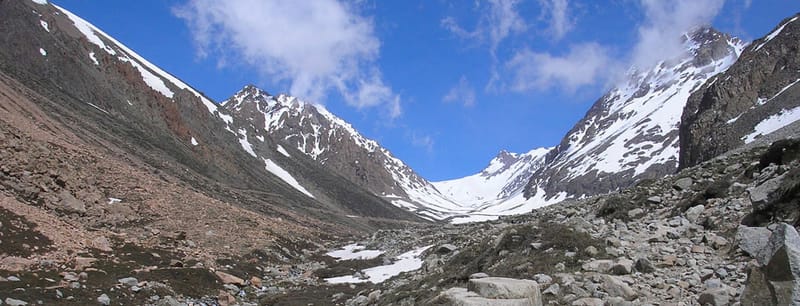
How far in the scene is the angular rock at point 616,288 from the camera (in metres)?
12.2

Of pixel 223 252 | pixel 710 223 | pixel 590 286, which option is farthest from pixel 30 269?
pixel 710 223

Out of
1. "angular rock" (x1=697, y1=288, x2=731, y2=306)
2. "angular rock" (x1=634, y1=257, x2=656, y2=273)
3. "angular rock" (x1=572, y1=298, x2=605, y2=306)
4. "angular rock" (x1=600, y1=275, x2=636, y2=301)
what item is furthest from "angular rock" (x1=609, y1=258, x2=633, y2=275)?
"angular rock" (x1=697, y1=288, x2=731, y2=306)

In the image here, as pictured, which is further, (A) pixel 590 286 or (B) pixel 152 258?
(B) pixel 152 258

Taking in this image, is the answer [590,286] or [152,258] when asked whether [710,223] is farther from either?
[152,258]

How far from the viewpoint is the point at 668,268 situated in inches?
521

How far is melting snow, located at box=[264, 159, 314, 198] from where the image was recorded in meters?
160

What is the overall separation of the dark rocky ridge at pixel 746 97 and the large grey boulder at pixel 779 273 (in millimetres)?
61738

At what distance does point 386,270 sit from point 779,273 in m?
30.8

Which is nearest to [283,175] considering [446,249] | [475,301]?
[446,249]

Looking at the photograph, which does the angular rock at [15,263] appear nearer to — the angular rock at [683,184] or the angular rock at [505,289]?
the angular rock at [505,289]

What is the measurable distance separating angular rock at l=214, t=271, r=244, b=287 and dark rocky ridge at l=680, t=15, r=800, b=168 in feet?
184

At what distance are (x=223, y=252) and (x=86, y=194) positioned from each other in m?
10.9

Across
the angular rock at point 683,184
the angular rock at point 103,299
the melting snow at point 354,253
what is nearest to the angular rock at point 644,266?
the angular rock at point 683,184

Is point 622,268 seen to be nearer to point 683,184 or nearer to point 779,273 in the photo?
point 779,273
